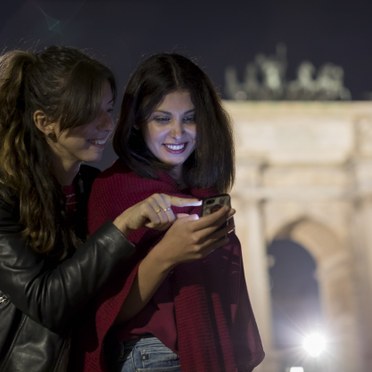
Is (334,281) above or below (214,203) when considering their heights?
below

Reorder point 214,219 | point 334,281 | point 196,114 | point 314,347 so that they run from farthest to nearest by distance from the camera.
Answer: point 334,281 < point 314,347 < point 196,114 < point 214,219

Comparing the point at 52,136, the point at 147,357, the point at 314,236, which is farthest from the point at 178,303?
Result: the point at 314,236

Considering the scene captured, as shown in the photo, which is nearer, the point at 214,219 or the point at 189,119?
the point at 214,219

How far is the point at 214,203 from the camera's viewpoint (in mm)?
2410

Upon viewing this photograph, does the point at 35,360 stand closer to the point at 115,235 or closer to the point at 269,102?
the point at 115,235

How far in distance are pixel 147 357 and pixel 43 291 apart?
0.43 m

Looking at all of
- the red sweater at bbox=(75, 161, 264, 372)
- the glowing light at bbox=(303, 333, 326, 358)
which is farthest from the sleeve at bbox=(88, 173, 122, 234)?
the glowing light at bbox=(303, 333, 326, 358)

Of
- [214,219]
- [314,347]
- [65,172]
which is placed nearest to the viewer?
[214,219]

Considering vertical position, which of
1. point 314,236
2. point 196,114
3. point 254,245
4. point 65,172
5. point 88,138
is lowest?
point 65,172

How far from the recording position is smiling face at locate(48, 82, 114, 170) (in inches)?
106

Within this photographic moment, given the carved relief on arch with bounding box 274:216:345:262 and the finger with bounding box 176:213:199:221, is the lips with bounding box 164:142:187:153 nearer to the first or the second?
the finger with bounding box 176:213:199:221

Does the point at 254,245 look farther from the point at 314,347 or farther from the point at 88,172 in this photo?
the point at 88,172

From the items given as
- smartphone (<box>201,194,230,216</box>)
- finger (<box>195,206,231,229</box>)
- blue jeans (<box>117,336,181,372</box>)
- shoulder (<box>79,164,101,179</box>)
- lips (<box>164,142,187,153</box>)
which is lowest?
blue jeans (<box>117,336,181,372</box>)

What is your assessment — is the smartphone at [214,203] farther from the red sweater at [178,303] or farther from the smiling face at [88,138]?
the smiling face at [88,138]
